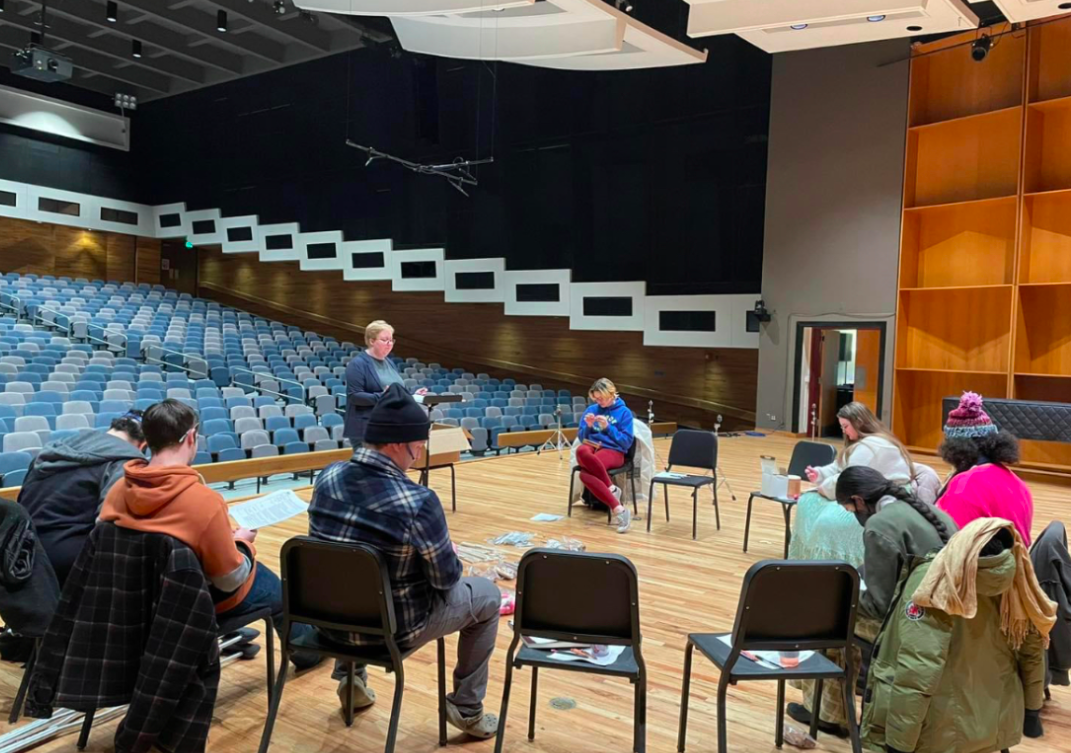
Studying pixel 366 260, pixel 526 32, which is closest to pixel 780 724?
pixel 526 32

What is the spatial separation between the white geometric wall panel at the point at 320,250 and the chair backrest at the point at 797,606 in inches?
633

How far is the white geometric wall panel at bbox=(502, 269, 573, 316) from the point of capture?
14.4 metres

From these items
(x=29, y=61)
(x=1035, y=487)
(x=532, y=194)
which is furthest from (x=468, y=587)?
(x=29, y=61)

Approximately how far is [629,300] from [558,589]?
1182 centimetres

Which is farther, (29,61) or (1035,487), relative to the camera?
(29,61)

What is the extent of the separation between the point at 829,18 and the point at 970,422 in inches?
239

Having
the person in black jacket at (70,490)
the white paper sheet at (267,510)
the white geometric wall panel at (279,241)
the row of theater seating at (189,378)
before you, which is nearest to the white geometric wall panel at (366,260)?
the white geometric wall panel at (279,241)

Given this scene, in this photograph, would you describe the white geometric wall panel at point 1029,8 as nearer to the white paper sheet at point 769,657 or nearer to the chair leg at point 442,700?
the white paper sheet at point 769,657

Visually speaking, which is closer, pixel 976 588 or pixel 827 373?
pixel 976 588

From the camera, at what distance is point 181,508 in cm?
217

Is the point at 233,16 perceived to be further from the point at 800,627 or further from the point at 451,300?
the point at 800,627

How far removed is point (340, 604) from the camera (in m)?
2.24

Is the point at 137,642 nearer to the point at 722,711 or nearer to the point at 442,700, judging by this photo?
the point at 442,700

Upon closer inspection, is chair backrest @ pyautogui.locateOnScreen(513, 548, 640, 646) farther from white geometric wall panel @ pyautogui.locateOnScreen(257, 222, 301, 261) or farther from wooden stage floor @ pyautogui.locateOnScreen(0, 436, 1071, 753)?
white geometric wall panel @ pyautogui.locateOnScreen(257, 222, 301, 261)
